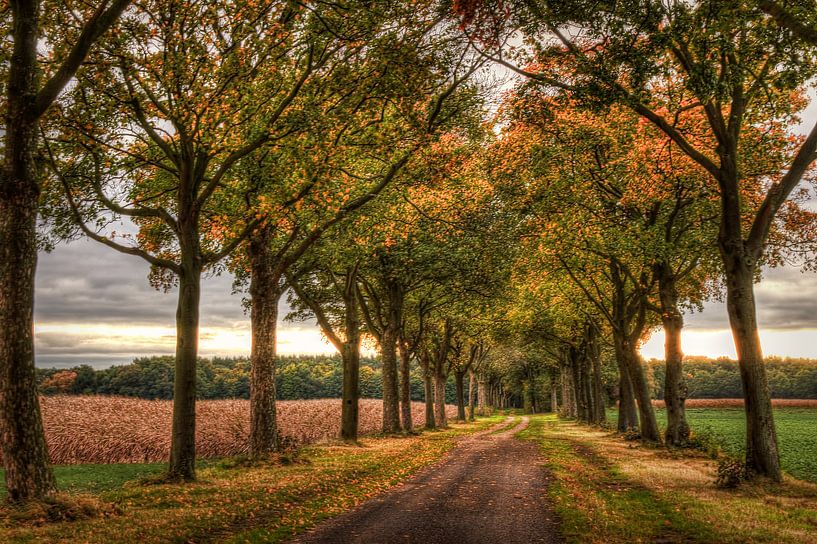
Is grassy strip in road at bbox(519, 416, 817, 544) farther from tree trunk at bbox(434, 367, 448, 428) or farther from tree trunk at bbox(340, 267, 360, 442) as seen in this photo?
tree trunk at bbox(434, 367, 448, 428)

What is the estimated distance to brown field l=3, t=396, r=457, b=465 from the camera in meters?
22.1

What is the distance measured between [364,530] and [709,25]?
Result: 41.8 feet

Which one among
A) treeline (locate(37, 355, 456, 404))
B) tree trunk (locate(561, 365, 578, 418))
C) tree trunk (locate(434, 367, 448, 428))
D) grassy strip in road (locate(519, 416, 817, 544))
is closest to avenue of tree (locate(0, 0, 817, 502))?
grassy strip in road (locate(519, 416, 817, 544))

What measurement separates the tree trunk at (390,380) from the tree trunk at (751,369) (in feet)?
64.6

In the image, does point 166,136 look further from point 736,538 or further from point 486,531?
point 736,538

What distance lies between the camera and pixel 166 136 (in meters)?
16.3

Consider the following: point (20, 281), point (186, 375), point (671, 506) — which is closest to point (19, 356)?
point (20, 281)

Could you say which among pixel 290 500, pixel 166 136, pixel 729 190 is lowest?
pixel 290 500

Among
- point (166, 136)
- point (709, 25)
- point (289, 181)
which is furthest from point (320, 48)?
point (709, 25)

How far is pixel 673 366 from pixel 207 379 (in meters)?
75.9

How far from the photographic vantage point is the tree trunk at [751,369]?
14234mm

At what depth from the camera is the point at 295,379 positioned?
10775 cm

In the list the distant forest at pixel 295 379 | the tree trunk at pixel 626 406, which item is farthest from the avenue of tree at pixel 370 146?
the distant forest at pixel 295 379

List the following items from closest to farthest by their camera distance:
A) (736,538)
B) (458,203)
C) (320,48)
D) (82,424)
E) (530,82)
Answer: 1. (736,538)
2. (320,48)
3. (530,82)
4. (82,424)
5. (458,203)
